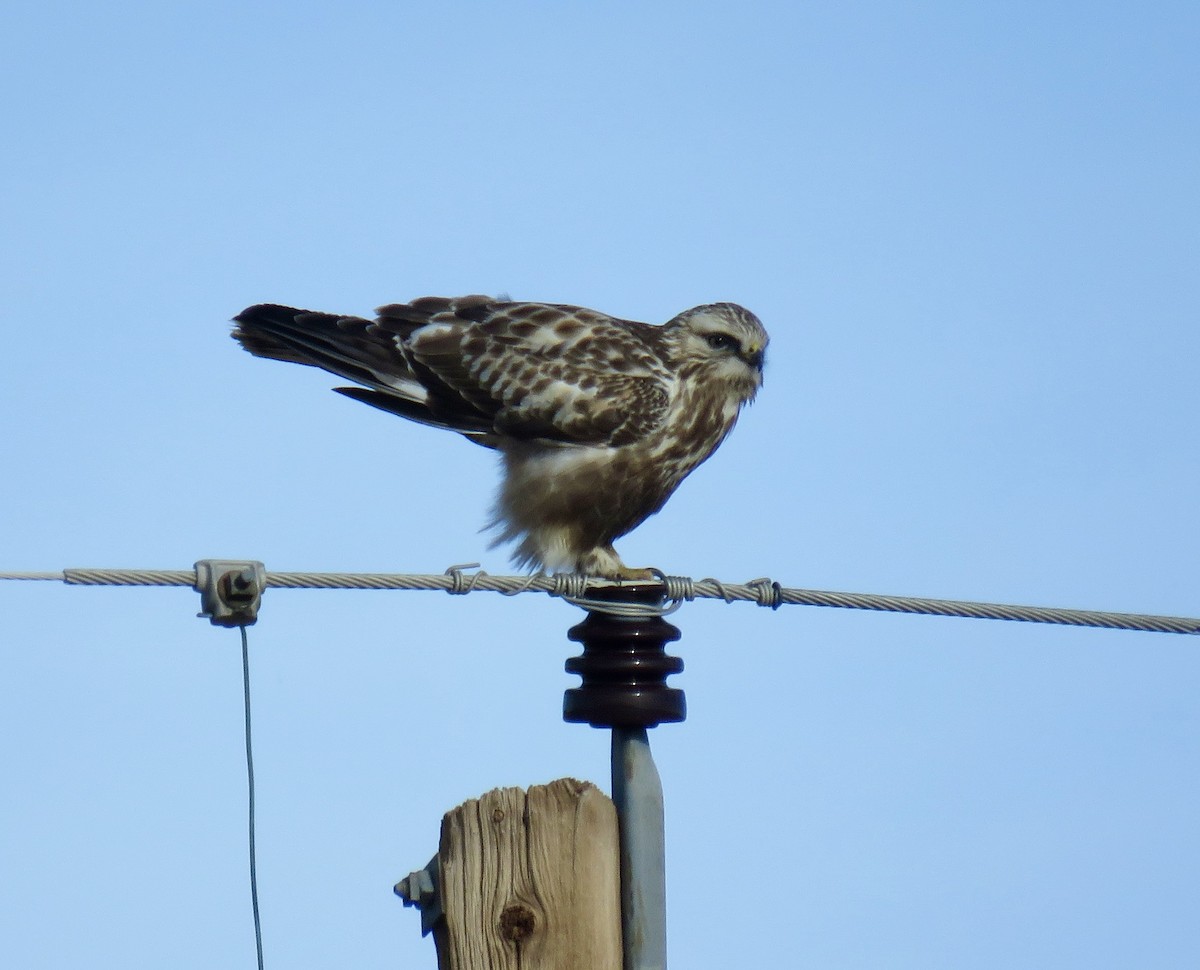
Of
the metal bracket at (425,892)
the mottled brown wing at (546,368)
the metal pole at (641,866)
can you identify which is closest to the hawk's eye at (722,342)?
the mottled brown wing at (546,368)

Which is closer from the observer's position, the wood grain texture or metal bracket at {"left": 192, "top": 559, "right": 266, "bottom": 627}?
the wood grain texture

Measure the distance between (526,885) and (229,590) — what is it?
1027 millimetres

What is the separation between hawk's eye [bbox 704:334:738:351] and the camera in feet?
22.5

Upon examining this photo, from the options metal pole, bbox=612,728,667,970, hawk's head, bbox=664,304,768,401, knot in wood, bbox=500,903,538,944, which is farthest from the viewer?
hawk's head, bbox=664,304,768,401

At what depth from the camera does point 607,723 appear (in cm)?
400

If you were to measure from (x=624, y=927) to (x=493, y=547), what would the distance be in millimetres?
3077

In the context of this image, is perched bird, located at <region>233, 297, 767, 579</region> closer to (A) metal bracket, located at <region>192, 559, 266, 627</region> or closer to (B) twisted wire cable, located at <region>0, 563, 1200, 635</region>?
(B) twisted wire cable, located at <region>0, 563, 1200, 635</region>

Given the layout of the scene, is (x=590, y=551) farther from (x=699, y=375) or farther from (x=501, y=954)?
(x=501, y=954)

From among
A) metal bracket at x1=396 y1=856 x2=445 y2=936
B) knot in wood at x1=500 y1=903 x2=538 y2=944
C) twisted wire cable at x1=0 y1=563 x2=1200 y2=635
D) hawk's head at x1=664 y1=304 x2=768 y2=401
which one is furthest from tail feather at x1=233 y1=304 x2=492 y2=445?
knot in wood at x1=500 y1=903 x2=538 y2=944

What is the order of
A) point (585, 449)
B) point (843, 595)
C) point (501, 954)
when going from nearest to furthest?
1. point (501, 954)
2. point (843, 595)
3. point (585, 449)

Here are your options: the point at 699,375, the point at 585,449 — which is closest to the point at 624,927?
the point at 585,449

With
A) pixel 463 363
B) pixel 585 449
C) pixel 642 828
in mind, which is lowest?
pixel 642 828

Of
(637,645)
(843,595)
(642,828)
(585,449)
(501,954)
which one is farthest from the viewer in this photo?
(585,449)

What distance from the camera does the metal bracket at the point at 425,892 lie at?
3584 millimetres
